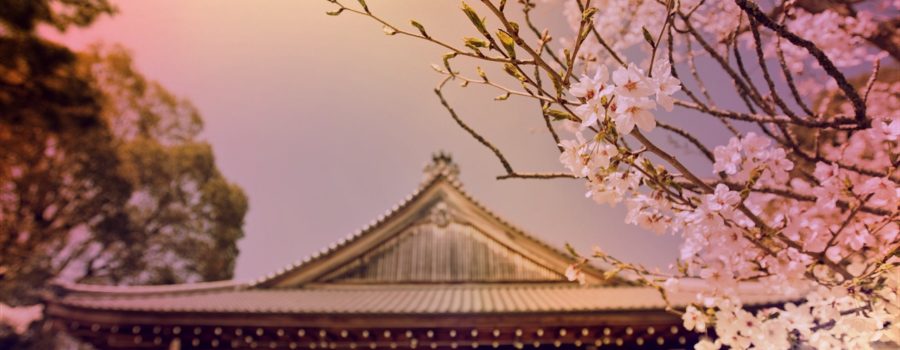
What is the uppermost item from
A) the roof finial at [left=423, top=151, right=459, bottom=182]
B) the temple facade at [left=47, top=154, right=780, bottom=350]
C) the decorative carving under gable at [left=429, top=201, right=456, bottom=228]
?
the roof finial at [left=423, top=151, right=459, bottom=182]

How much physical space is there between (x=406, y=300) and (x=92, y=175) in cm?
1382

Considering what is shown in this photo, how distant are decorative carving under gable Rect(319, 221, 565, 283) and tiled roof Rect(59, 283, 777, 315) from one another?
0.19 meters

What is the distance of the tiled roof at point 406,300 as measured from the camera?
5.27 meters

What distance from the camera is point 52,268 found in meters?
14.0

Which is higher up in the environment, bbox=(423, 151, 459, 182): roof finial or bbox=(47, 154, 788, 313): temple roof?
bbox=(423, 151, 459, 182): roof finial

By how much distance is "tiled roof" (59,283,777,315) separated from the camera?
5.27 meters

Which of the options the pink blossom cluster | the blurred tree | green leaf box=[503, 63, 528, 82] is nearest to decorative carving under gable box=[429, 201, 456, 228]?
the pink blossom cluster

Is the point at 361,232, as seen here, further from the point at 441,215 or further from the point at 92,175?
the point at 92,175

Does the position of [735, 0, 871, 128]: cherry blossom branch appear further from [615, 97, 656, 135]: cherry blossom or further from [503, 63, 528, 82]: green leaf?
[503, 63, 528, 82]: green leaf

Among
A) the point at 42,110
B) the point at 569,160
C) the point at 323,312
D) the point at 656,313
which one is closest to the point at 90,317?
the point at 323,312

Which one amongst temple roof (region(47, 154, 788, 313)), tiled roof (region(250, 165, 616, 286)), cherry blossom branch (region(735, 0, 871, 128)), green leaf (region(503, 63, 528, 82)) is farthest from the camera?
tiled roof (region(250, 165, 616, 286))

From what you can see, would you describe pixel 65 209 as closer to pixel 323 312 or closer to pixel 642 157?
pixel 323 312

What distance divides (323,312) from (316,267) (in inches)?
110

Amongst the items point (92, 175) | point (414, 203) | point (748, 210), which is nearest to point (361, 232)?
point (414, 203)
